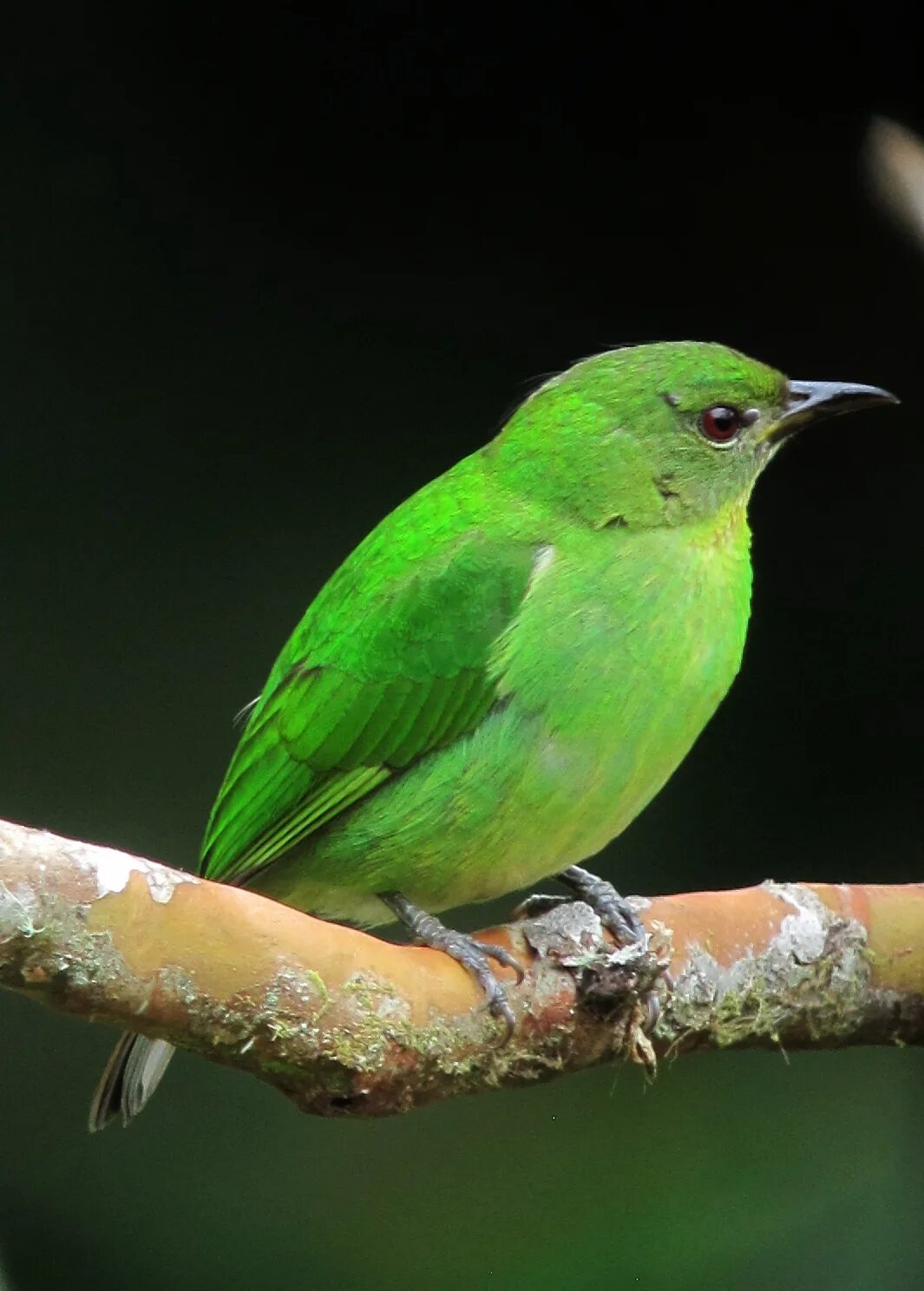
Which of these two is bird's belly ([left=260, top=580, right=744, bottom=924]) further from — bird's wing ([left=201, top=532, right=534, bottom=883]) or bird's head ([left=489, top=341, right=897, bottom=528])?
bird's head ([left=489, top=341, right=897, bottom=528])

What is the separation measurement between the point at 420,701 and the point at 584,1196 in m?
1.50

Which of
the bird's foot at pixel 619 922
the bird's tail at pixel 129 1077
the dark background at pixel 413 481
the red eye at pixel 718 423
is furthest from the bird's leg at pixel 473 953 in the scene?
the dark background at pixel 413 481

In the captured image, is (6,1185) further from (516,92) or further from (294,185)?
(516,92)

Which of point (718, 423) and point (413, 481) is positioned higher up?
point (718, 423)

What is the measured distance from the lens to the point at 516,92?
3275 mm

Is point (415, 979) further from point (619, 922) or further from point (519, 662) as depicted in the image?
point (519, 662)

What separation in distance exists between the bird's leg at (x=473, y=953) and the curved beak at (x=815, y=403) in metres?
0.96

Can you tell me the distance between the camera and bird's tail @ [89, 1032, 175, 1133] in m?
2.18

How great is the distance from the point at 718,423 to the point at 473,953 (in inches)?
38.0

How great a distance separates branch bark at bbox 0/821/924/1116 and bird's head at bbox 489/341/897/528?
614 millimetres

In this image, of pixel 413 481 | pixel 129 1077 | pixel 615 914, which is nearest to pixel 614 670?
pixel 615 914

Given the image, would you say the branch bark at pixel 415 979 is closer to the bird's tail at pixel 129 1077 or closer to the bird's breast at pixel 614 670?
the bird's breast at pixel 614 670

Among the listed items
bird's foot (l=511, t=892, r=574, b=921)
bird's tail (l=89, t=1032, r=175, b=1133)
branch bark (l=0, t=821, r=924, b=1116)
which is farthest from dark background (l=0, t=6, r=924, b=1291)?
branch bark (l=0, t=821, r=924, b=1116)

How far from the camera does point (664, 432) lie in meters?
2.31
